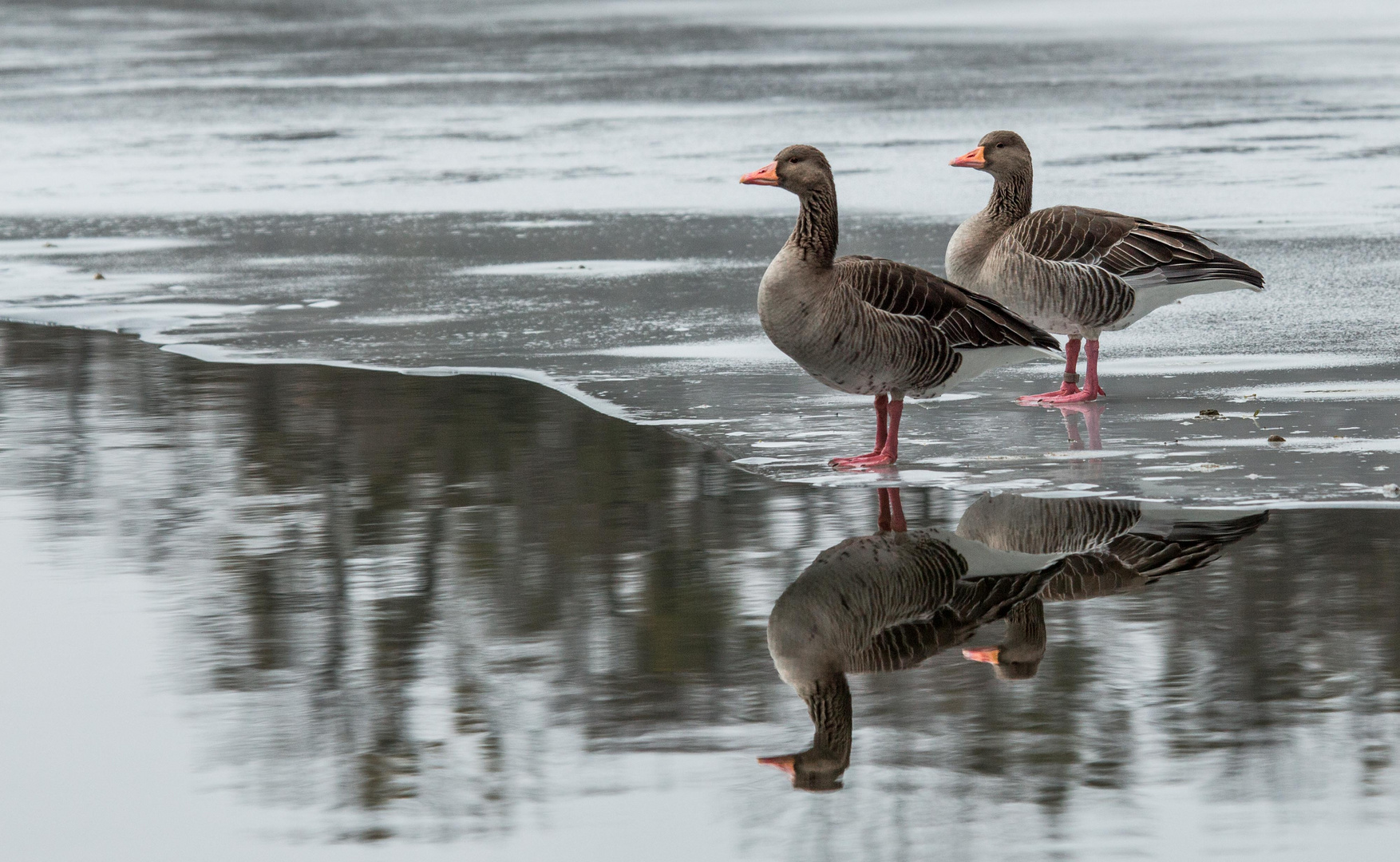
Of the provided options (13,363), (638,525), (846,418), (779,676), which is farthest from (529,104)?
(779,676)

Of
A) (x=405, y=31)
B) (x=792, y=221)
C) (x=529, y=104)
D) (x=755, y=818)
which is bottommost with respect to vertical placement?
(x=755, y=818)

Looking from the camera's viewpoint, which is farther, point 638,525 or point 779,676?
point 638,525

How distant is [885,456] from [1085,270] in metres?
2.11

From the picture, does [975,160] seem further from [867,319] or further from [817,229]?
[867,319]

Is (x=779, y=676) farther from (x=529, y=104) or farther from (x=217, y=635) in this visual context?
(x=529, y=104)

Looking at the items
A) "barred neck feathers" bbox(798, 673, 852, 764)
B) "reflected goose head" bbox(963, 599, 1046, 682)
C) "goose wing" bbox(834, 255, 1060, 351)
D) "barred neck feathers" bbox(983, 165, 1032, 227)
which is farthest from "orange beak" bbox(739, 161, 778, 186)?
"barred neck feathers" bbox(798, 673, 852, 764)

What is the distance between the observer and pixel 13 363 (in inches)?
444

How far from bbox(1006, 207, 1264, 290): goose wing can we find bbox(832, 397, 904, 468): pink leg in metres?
1.95

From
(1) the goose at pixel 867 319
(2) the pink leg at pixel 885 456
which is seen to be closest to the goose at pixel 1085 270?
(1) the goose at pixel 867 319

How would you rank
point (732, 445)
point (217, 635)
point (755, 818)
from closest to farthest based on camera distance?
point (755, 818), point (217, 635), point (732, 445)

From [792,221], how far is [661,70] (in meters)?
14.1

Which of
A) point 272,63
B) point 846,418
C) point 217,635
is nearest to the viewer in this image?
point 217,635

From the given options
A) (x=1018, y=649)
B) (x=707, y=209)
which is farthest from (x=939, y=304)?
(x=707, y=209)

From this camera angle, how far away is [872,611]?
607 cm
